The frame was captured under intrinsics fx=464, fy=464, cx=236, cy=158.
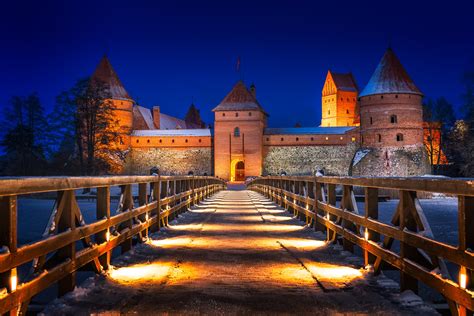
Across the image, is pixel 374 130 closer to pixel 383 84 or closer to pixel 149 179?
pixel 383 84

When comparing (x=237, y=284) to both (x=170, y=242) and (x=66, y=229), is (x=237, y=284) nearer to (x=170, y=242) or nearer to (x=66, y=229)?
(x=66, y=229)

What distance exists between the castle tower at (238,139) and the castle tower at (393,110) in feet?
44.8

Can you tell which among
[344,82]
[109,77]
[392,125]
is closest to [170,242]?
[392,125]

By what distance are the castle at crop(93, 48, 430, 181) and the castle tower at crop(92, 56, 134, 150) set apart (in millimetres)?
125

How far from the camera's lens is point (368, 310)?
3834 mm

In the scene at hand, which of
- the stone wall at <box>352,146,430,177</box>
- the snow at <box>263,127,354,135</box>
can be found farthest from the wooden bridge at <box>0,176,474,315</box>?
the snow at <box>263,127,354,135</box>

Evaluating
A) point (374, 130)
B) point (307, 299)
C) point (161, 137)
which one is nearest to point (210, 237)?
point (307, 299)

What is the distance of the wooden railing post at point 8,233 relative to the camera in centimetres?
305

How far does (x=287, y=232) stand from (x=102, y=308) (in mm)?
5783

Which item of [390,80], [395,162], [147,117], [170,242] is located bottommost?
[170,242]

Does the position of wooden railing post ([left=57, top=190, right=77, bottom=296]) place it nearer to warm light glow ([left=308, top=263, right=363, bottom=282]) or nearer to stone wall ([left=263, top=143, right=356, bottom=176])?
warm light glow ([left=308, top=263, right=363, bottom=282])

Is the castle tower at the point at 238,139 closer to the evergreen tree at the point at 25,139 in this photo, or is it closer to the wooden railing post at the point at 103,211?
the evergreen tree at the point at 25,139

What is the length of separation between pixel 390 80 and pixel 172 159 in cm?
2884

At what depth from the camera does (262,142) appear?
6022 centimetres
